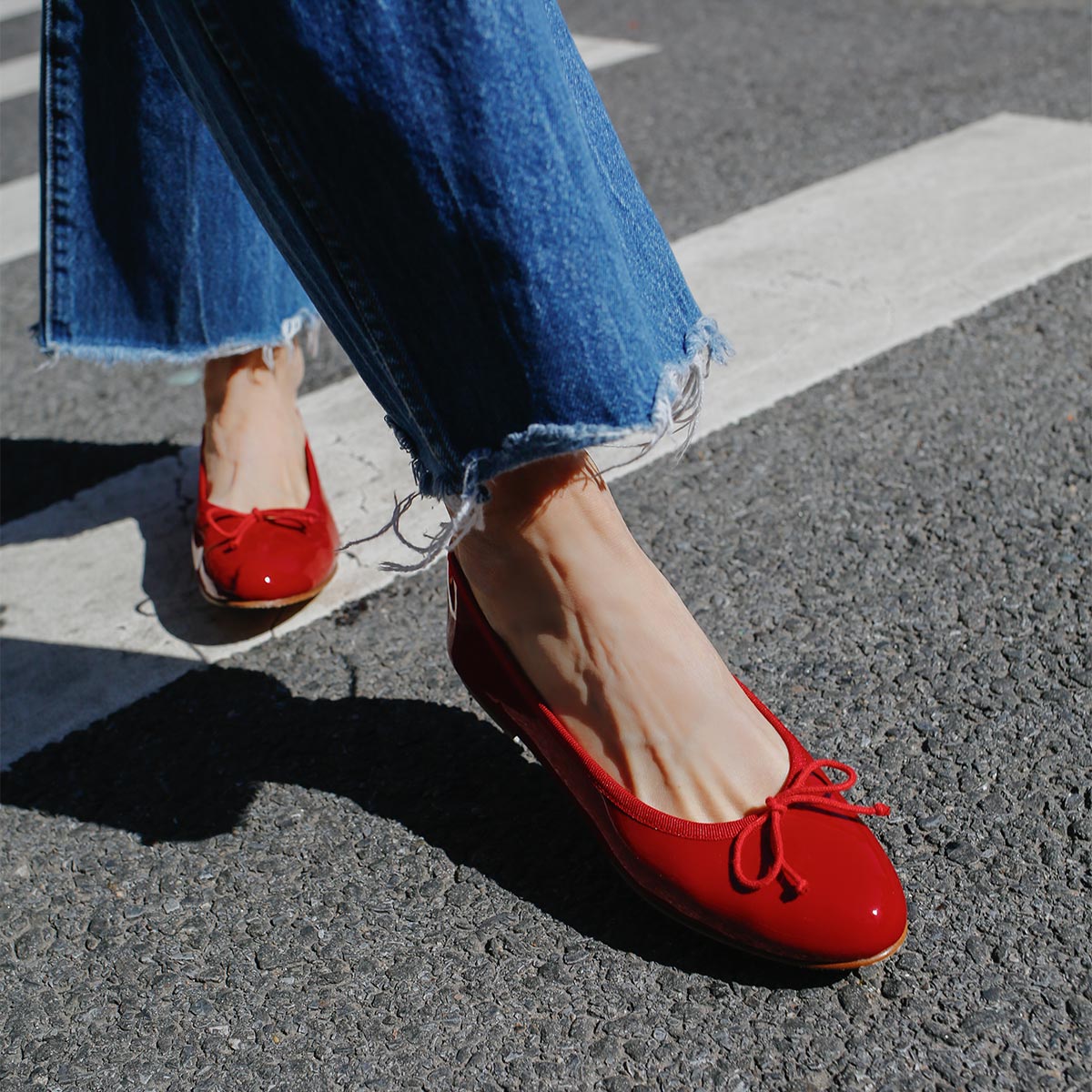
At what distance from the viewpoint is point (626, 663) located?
4.13 feet

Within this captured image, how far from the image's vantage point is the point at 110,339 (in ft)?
6.56

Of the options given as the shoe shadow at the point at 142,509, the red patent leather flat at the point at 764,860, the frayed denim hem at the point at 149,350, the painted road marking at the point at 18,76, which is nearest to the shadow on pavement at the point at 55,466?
the shoe shadow at the point at 142,509

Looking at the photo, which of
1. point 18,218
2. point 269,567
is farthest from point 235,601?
Result: point 18,218

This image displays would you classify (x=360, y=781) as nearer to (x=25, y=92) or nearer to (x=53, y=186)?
(x=53, y=186)

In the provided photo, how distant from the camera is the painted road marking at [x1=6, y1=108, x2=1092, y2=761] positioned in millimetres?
1878

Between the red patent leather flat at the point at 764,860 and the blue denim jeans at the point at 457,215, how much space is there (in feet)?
1.11

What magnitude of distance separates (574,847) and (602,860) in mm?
36

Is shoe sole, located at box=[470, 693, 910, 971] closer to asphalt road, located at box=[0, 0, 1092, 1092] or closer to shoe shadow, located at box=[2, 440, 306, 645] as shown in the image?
asphalt road, located at box=[0, 0, 1092, 1092]

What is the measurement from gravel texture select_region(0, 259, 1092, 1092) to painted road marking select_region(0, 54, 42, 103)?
4225 millimetres

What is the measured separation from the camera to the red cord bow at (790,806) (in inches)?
46.9

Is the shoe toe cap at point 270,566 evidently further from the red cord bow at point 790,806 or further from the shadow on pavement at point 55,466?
the red cord bow at point 790,806

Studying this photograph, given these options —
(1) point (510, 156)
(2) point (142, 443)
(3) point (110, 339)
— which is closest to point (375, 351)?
(1) point (510, 156)

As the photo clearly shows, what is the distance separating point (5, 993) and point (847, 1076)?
0.82 metres

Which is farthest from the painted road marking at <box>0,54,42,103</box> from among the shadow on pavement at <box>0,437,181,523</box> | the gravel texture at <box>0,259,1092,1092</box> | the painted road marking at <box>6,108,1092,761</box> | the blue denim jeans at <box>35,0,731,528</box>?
the blue denim jeans at <box>35,0,731,528</box>
